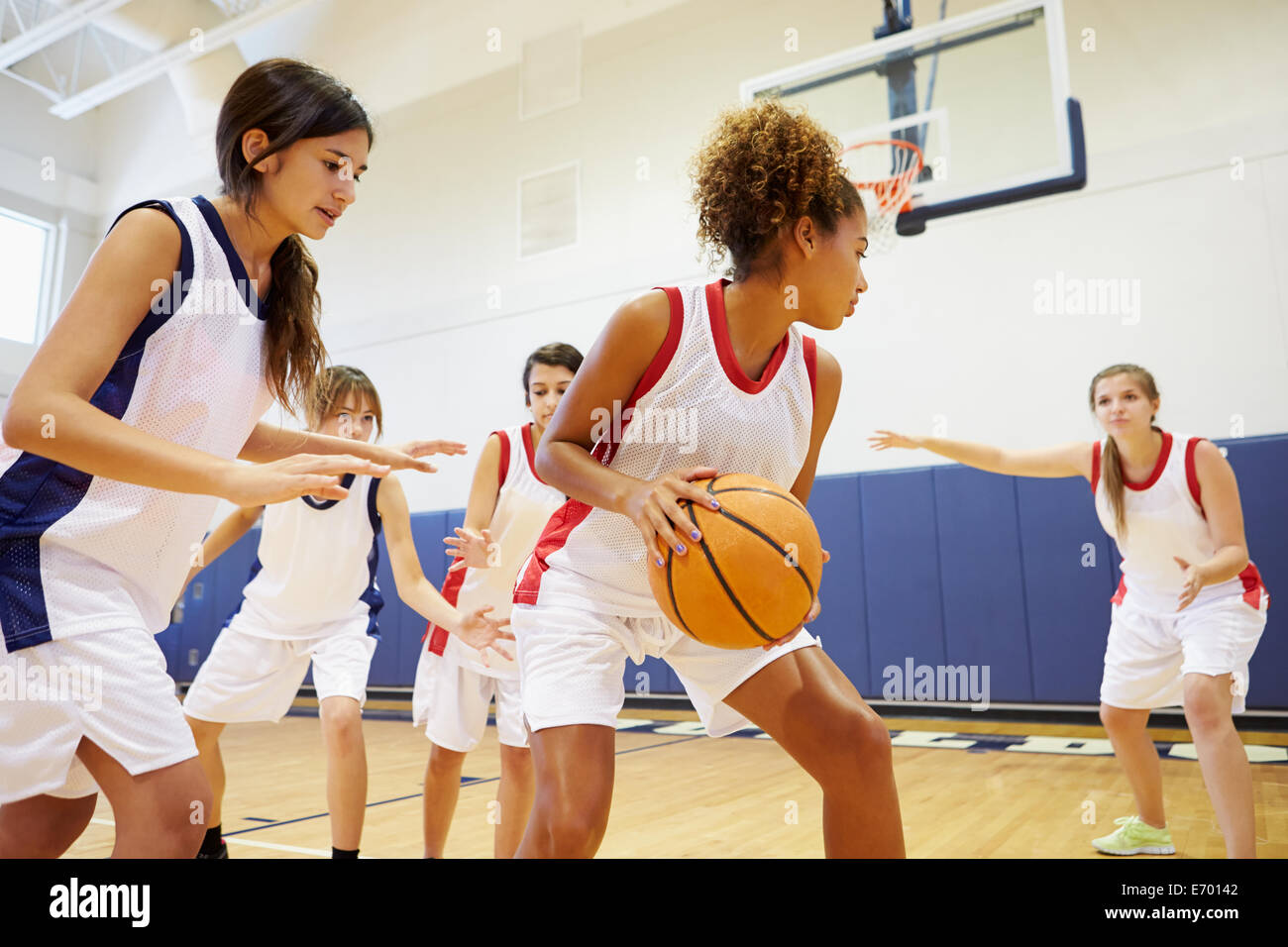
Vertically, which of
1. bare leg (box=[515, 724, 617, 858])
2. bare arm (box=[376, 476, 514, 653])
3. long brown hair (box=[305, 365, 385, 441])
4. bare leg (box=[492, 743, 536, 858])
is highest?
long brown hair (box=[305, 365, 385, 441])

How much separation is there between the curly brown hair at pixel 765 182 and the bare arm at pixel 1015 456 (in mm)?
1786

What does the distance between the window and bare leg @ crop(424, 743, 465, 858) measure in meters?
10.3

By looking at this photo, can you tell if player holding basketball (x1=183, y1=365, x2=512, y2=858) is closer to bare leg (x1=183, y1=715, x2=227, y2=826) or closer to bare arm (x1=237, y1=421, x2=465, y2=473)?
bare leg (x1=183, y1=715, x2=227, y2=826)

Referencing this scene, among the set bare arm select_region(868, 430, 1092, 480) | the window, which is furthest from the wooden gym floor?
the window

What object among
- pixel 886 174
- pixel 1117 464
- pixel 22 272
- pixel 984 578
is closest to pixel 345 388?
pixel 1117 464

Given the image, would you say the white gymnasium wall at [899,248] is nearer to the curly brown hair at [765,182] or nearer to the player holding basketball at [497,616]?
the player holding basketball at [497,616]

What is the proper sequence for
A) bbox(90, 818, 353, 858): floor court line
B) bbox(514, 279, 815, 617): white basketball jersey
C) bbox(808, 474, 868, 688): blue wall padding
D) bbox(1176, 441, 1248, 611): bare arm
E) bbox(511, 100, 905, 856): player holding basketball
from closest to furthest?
bbox(511, 100, 905, 856): player holding basketball → bbox(514, 279, 815, 617): white basketball jersey → bbox(1176, 441, 1248, 611): bare arm → bbox(90, 818, 353, 858): floor court line → bbox(808, 474, 868, 688): blue wall padding

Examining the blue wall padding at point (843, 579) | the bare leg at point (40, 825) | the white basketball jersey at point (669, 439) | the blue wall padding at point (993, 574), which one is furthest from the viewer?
the blue wall padding at point (843, 579)

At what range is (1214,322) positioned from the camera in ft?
18.9

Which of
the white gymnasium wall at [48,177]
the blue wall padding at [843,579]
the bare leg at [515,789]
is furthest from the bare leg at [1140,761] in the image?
the white gymnasium wall at [48,177]

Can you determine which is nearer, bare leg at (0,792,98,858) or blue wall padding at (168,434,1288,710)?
bare leg at (0,792,98,858)

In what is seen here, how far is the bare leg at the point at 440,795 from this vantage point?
2744mm

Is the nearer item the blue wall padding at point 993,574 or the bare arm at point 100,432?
the bare arm at point 100,432

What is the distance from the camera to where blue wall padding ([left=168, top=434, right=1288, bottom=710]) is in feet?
17.6
